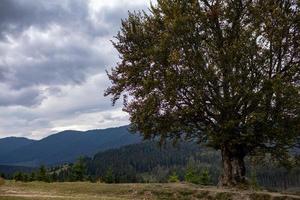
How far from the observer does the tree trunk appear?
42.9 m

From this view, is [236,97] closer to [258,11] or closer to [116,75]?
[258,11]

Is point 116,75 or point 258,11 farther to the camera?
point 116,75

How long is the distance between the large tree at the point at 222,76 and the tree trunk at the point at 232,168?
10cm

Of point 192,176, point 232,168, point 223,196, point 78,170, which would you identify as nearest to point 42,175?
point 78,170

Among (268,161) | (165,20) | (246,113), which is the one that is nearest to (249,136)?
(246,113)

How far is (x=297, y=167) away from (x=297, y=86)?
8.84m

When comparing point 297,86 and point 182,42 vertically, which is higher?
point 182,42

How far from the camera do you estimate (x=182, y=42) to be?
38.8 metres

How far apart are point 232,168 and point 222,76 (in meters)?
10.1

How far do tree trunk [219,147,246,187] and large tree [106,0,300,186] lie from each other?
0.10 m

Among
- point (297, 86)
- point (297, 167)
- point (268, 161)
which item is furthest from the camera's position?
point (268, 161)

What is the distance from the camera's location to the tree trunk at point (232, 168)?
4289 centimetres

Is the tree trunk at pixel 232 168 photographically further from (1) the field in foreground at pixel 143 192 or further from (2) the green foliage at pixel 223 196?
(2) the green foliage at pixel 223 196

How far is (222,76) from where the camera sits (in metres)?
39.3
